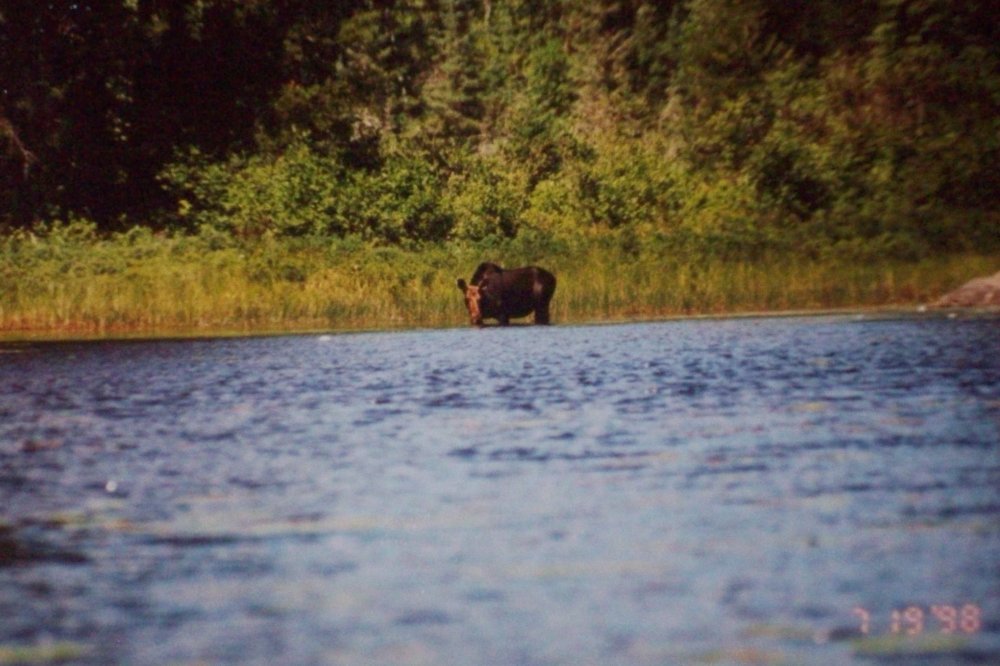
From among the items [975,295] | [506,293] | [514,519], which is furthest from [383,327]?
[514,519]

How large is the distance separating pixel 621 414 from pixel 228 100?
32917mm

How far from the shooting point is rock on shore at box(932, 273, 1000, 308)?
108 feet

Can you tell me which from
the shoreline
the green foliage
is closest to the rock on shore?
the shoreline

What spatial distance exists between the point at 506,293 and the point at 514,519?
2370cm

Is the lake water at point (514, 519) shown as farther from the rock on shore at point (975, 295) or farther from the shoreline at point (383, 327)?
the rock on shore at point (975, 295)

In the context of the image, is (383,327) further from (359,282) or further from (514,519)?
(514,519)

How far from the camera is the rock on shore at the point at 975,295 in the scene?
32.9 meters

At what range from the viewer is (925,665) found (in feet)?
19.9

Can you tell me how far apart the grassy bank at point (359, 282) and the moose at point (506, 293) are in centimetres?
119
